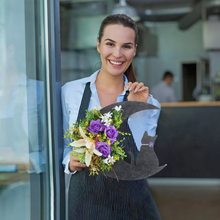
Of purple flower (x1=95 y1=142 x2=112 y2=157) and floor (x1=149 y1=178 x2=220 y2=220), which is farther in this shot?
floor (x1=149 y1=178 x2=220 y2=220)

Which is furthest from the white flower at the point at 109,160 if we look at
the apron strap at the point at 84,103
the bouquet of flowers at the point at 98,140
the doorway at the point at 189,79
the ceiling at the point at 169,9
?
the doorway at the point at 189,79

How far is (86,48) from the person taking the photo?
770 cm

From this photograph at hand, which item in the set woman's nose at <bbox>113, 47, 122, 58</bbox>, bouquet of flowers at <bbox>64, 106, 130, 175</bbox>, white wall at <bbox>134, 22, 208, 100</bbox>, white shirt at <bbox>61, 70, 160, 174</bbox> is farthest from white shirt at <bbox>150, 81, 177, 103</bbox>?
bouquet of flowers at <bbox>64, 106, 130, 175</bbox>

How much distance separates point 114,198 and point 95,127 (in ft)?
1.13

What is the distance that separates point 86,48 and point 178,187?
15.2 feet

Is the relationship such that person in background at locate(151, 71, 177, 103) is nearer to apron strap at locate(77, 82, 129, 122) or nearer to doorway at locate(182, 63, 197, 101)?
doorway at locate(182, 63, 197, 101)

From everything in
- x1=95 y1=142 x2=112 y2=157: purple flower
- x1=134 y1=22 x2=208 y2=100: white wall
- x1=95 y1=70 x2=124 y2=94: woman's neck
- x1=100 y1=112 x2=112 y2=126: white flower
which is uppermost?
x1=134 y1=22 x2=208 y2=100: white wall

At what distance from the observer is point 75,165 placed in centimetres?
121

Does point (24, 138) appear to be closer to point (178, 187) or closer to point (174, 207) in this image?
point (174, 207)

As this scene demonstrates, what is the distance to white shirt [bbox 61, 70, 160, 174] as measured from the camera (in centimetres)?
130

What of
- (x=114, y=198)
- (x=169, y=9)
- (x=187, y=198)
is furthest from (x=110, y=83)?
(x=169, y=9)

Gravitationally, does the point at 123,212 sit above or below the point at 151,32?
below

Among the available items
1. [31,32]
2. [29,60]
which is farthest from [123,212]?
[31,32]

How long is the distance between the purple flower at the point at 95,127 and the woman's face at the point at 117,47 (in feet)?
0.92
